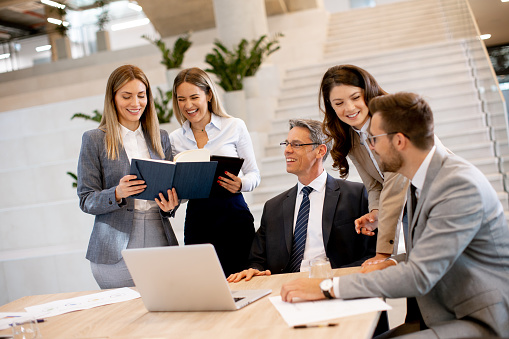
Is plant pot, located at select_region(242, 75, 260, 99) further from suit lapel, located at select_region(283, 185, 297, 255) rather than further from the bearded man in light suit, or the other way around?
the bearded man in light suit

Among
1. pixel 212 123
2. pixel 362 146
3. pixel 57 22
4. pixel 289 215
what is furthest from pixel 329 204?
pixel 57 22

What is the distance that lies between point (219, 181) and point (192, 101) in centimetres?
47

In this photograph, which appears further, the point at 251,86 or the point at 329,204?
the point at 251,86

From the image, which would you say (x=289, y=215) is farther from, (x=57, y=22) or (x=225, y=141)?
(x=57, y=22)

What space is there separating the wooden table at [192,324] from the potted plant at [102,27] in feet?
39.6

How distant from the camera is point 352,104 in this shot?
2.55 m

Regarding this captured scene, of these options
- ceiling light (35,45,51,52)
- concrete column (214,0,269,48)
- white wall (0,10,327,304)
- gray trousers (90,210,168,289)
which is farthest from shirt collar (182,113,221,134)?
ceiling light (35,45,51,52)

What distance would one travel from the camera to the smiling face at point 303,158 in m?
2.86

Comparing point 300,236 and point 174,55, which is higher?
point 174,55

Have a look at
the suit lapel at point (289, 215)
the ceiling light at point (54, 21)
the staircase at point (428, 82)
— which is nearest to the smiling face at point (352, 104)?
the suit lapel at point (289, 215)

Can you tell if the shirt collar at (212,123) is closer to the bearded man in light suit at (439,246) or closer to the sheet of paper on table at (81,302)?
the sheet of paper on table at (81,302)

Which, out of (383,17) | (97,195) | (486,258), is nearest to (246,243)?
(97,195)

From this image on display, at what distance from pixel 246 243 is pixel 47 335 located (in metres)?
1.43

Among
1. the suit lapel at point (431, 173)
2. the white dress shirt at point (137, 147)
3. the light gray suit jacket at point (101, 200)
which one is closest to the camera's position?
the suit lapel at point (431, 173)
